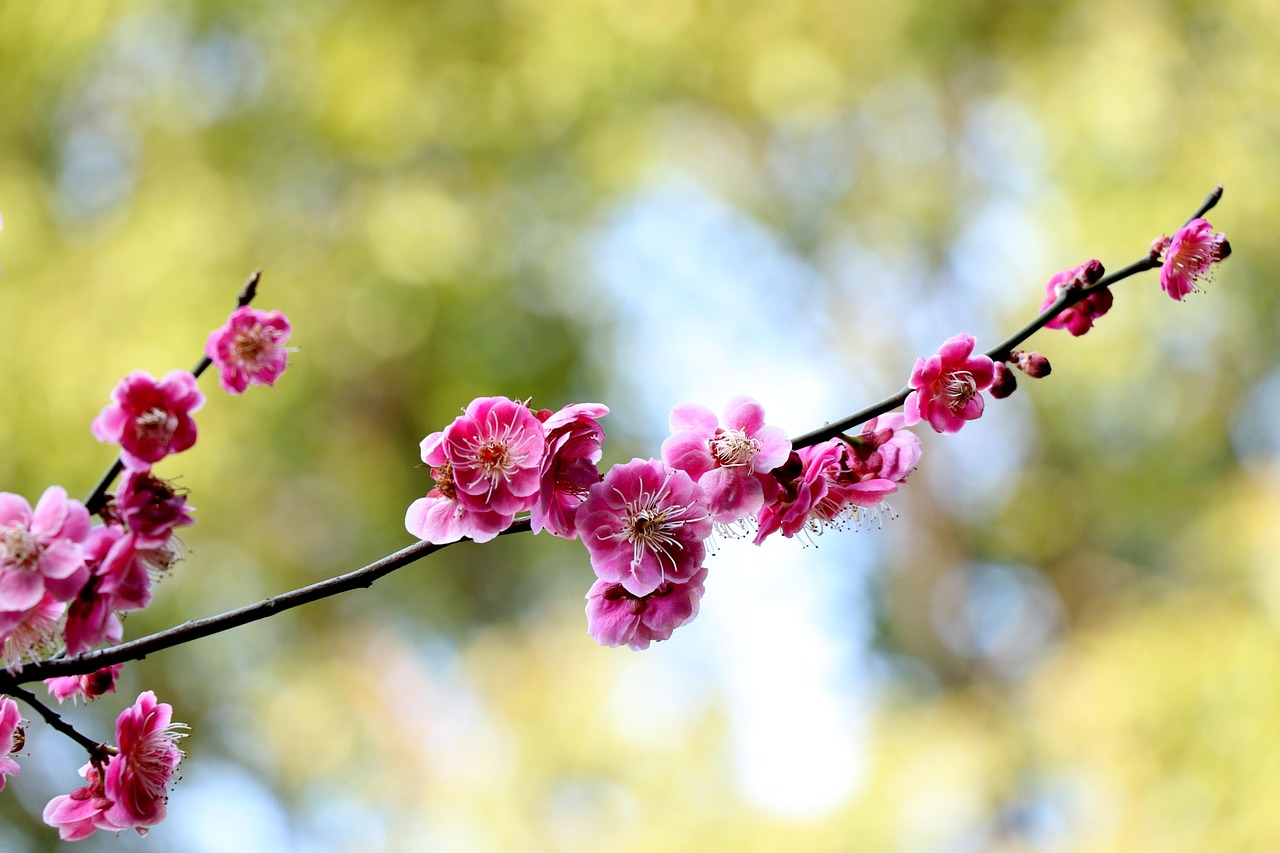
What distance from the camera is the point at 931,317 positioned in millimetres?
3133

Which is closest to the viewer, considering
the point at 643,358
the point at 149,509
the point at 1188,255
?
the point at 149,509

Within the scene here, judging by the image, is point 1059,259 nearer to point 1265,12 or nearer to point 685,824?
point 1265,12

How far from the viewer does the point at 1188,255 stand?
1.80ft

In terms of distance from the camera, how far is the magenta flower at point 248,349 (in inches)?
21.5

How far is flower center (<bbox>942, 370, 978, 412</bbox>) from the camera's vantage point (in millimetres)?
532

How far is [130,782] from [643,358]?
9.08 feet

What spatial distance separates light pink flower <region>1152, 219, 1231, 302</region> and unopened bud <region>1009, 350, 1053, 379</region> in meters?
0.07

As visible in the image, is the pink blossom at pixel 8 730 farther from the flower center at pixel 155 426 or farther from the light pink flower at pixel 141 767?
the flower center at pixel 155 426

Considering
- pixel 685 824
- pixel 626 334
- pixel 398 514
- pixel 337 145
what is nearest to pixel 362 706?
→ pixel 398 514

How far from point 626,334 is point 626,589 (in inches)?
108

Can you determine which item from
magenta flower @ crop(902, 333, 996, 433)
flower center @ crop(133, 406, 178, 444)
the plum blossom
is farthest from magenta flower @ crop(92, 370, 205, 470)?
magenta flower @ crop(902, 333, 996, 433)

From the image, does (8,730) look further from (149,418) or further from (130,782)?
(149,418)

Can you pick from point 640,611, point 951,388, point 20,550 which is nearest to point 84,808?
point 20,550

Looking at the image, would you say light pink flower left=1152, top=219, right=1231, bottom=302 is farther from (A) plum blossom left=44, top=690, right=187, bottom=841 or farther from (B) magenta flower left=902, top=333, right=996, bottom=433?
(A) plum blossom left=44, top=690, right=187, bottom=841
